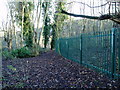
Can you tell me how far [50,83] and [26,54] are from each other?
8.59 meters

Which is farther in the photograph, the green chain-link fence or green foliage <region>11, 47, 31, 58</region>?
green foliage <region>11, 47, 31, 58</region>

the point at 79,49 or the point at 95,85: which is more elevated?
the point at 79,49

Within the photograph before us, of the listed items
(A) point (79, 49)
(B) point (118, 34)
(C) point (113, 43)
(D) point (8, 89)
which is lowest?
(D) point (8, 89)

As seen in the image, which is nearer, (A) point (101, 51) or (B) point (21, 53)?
(A) point (101, 51)

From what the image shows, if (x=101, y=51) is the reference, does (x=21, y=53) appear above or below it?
below

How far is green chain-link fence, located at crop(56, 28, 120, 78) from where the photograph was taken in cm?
477

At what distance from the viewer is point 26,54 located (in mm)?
12695

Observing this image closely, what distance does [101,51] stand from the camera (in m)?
5.53

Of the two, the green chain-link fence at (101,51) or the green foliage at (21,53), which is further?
the green foliage at (21,53)

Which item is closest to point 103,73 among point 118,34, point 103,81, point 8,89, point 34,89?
point 103,81

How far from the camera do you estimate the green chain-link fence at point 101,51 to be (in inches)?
188

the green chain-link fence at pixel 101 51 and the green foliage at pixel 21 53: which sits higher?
the green chain-link fence at pixel 101 51

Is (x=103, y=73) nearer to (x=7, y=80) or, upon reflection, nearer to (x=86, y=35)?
(x=86, y=35)

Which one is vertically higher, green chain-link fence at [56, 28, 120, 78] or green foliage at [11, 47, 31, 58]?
green chain-link fence at [56, 28, 120, 78]
